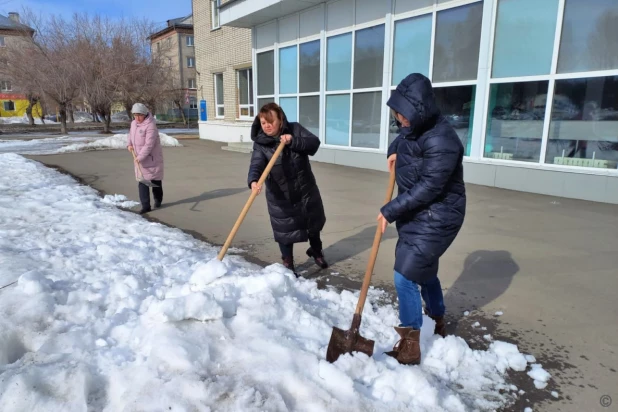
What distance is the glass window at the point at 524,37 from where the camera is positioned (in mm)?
7457

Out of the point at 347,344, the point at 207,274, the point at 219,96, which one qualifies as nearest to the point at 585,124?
the point at 347,344

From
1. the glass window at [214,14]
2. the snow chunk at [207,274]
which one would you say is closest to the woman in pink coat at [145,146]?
the snow chunk at [207,274]

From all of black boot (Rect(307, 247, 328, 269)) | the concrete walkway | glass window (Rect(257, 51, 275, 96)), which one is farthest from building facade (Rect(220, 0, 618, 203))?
black boot (Rect(307, 247, 328, 269))

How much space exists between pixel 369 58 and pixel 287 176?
7.92 m

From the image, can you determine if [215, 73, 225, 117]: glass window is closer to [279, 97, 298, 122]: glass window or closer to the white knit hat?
[279, 97, 298, 122]: glass window

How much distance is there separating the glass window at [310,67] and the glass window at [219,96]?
28.5ft

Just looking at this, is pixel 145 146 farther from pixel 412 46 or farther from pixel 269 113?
pixel 412 46

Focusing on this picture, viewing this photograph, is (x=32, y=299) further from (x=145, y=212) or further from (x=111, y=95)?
(x=111, y=95)

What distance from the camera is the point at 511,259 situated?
14.8 feet

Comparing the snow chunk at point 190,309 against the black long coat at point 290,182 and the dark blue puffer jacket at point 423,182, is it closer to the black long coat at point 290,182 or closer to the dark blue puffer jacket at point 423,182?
the dark blue puffer jacket at point 423,182

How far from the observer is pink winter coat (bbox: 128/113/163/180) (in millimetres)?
6473

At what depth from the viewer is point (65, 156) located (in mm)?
13883

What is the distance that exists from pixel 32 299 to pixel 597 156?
8.24 metres

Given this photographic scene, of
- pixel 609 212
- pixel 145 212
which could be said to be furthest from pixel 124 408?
pixel 609 212
